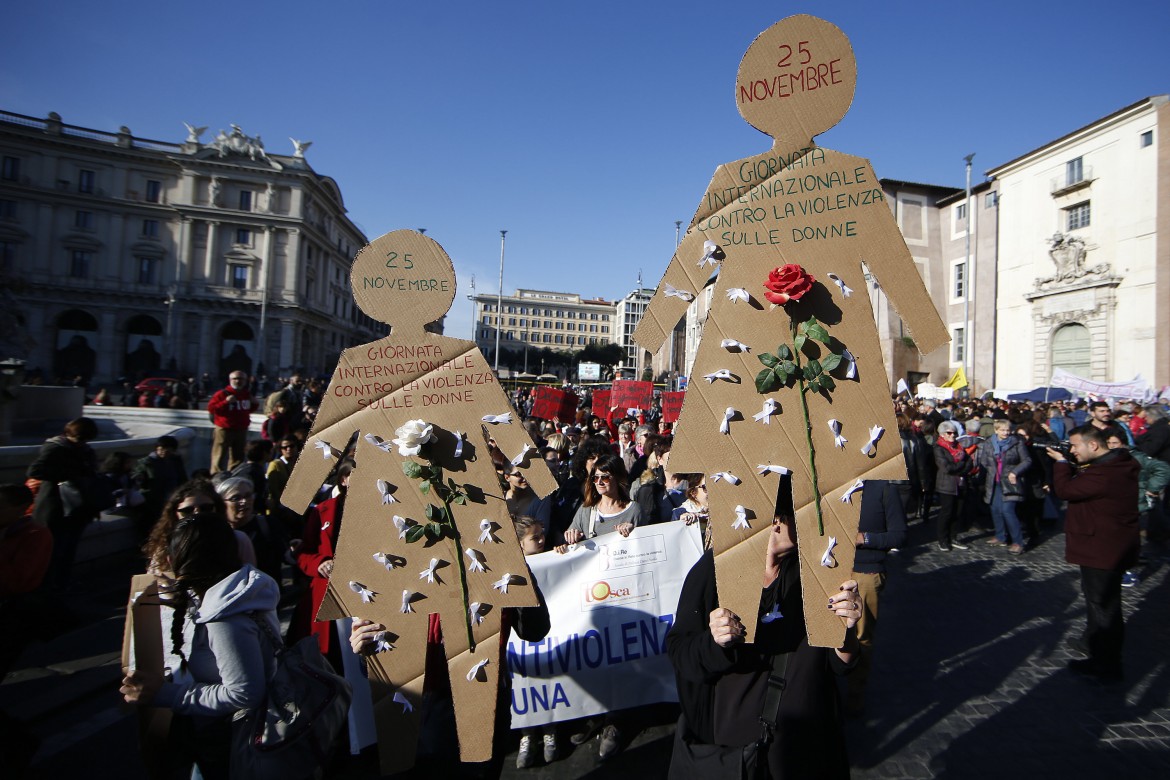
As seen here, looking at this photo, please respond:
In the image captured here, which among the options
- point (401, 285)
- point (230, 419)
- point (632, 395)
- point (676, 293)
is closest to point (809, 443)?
point (676, 293)

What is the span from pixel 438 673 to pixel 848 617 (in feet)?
5.80

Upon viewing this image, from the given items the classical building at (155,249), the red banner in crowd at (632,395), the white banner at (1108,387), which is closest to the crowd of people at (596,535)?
the red banner in crowd at (632,395)

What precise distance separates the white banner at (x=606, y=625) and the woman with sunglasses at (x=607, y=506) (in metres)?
0.39

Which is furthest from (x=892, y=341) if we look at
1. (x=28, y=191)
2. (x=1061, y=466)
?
(x=28, y=191)

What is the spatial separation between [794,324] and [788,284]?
0.47ft

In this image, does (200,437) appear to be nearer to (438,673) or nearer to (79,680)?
(79,680)

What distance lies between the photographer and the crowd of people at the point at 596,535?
2109mm

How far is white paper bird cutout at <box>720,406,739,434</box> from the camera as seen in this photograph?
6.57 ft

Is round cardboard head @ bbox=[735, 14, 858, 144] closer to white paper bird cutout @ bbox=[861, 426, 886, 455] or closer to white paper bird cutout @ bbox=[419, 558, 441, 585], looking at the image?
white paper bird cutout @ bbox=[861, 426, 886, 455]

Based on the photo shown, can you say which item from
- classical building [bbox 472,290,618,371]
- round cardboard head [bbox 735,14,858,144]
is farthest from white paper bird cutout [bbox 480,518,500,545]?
classical building [bbox 472,290,618,371]

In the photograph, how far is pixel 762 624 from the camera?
2.14m

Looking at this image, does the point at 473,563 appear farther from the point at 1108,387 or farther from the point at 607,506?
Result: the point at 1108,387

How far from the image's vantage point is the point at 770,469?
1980mm

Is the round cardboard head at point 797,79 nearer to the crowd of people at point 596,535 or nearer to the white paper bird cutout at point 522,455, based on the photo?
the crowd of people at point 596,535
